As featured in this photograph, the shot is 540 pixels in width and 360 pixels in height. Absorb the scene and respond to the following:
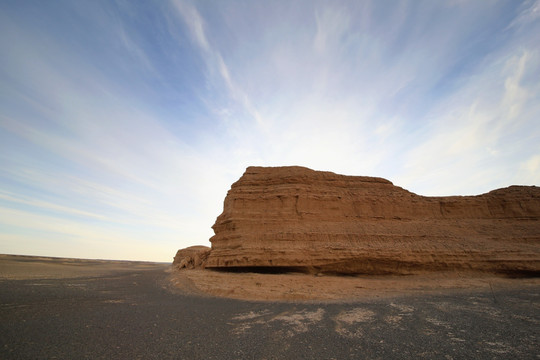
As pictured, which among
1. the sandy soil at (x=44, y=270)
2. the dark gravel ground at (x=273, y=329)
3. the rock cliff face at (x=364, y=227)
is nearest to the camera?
the dark gravel ground at (x=273, y=329)

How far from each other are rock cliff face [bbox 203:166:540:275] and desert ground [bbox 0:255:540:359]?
2.32 m

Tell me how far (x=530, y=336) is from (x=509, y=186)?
17.1 meters

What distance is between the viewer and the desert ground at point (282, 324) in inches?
202

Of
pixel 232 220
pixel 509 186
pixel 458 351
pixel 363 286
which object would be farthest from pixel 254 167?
pixel 509 186

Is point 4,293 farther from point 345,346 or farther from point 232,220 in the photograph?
point 345,346

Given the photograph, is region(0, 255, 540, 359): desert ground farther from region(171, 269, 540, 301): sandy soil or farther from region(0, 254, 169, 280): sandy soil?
region(0, 254, 169, 280): sandy soil

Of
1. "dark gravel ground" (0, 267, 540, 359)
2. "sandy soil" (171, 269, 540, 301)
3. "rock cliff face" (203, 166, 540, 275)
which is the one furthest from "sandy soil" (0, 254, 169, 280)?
"rock cliff face" (203, 166, 540, 275)

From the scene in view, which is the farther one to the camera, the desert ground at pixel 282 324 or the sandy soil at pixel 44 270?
the sandy soil at pixel 44 270

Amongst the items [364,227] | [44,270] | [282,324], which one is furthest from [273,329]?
[44,270]

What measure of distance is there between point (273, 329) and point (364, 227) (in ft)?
37.5

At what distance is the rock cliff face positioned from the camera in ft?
47.6

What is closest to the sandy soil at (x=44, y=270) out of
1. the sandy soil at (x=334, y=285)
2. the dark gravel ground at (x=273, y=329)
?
the dark gravel ground at (x=273, y=329)

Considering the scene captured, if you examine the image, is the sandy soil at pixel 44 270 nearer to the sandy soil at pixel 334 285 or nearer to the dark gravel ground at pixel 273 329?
the dark gravel ground at pixel 273 329

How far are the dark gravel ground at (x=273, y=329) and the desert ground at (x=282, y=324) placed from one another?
1.1 inches
